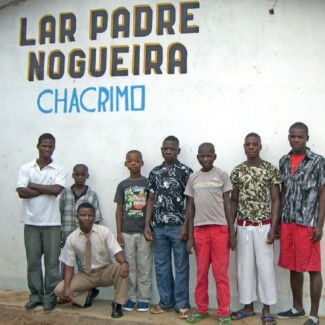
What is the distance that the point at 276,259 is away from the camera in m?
4.92

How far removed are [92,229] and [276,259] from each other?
1890 millimetres

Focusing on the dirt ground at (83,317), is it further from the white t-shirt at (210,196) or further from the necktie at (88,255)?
the white t-shirt at (210,196)

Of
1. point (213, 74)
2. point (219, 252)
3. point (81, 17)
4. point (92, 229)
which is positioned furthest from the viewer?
point (81, 17)

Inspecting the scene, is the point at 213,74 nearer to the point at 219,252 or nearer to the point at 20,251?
the point at 219,252

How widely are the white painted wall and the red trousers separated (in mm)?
529

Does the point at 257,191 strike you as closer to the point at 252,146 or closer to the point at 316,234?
the point at 252,146

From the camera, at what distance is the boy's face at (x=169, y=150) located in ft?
16.0

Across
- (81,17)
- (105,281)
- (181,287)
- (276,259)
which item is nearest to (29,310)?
(105,281)

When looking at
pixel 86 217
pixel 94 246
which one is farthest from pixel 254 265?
pixel 86 217

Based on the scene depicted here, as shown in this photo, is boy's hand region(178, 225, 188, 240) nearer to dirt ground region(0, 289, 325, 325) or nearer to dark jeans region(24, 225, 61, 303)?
dirt ground region(0, 289, 325, 325)

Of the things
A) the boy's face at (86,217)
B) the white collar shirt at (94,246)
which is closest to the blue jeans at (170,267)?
the white collar shirt at (94,246)

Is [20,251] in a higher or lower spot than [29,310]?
higher

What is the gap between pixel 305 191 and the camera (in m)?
4.43

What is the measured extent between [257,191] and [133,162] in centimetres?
133
